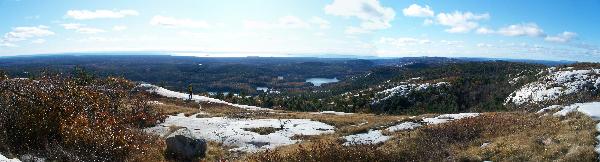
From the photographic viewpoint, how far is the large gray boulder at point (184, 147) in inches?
787

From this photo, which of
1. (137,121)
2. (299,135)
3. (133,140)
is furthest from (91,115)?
(299,135)

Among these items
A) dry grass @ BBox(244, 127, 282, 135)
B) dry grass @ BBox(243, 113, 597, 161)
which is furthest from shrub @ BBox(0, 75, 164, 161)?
dry grass @ BBox(244, 127, 282, 135)

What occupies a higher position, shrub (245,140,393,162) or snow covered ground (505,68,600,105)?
shrub (245,140,393,162)

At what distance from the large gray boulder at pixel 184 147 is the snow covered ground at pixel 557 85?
282ft

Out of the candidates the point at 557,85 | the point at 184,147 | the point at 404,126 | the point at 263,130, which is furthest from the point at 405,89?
the point at 184,147

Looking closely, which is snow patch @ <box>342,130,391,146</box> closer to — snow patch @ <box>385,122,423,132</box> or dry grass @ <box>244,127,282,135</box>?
snow patch @ <box>385,122,423,132</box>

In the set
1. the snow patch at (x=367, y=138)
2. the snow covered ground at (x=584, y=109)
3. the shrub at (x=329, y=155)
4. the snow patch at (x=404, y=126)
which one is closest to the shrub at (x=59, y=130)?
the shrub at (x=329, y=155)

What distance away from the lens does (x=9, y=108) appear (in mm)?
18125

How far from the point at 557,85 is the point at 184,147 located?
101609 mm

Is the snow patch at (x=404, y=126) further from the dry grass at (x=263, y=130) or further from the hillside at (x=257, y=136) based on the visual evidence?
the dry grass at (x=263, y=130)

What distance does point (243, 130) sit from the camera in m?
28.9

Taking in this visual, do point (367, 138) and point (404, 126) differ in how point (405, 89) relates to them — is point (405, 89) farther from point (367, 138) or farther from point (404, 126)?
point (367, 138)

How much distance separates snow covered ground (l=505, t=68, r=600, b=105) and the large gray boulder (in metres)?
85.8

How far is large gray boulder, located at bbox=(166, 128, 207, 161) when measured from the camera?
65.6 ft
